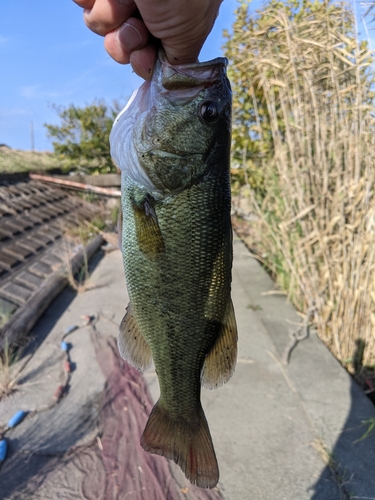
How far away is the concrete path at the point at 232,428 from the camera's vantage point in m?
2.90

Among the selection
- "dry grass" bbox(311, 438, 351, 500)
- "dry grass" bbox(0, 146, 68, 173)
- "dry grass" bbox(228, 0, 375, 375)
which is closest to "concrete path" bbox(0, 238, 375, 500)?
"dry grass" bbox(311, 438, 351, 500)

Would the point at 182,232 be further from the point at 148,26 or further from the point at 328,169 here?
the point at 328,169

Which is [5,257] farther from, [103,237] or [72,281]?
[103,237]

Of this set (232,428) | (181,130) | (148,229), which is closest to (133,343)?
(148,229)

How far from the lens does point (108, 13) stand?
1.31 m

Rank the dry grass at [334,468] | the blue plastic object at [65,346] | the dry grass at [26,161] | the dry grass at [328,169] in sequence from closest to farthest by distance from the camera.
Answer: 1. the dry grass at [334,468]
2. the dry grass at [328,169]
3. the blue plastic object at [65,346]
4. the dry grass at [26,161]

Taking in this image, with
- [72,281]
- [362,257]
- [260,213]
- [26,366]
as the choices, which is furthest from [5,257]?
[362,257]

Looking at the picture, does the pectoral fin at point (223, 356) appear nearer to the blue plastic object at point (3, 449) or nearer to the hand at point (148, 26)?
the hand at point (148, 26)

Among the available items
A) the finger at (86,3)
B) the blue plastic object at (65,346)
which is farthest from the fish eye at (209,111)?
the blue plastic object at (65,346)

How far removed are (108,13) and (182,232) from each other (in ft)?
2.50

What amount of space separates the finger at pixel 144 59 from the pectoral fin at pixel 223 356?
2.85ft

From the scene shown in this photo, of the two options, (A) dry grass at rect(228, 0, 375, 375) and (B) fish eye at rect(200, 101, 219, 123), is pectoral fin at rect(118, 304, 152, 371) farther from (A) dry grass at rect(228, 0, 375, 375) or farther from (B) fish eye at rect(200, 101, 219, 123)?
(A) dry grass at rect(228, 0, 375, 375)

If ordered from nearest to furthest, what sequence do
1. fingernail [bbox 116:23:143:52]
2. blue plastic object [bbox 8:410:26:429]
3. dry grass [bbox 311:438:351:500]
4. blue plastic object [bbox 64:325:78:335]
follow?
fingernail [bbox 116:23:143:52] → dry grass [bbox 311:438:351:500] → blue plastic object [bbox 8:410:26:429] → blue plastic object [bbox 64:325:78:335]

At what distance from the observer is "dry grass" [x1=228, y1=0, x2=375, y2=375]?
3.71 meters
